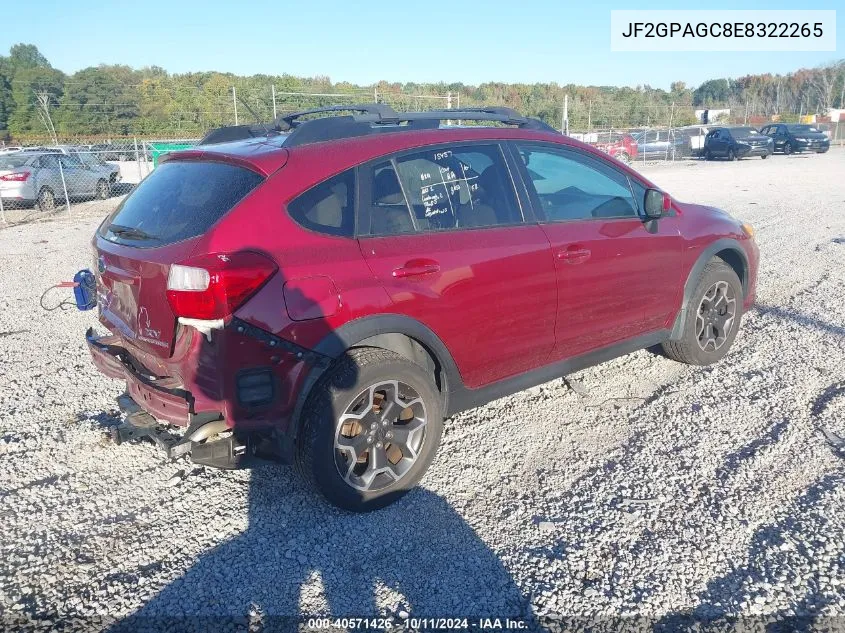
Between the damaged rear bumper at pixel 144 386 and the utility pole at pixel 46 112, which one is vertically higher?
the utility pole at pixel 46 112

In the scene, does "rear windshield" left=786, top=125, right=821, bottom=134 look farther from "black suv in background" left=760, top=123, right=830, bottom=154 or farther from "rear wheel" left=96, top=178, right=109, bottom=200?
"rear wheel" left=96, top=178, right=109, bottom=200

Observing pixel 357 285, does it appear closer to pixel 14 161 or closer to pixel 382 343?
pixel 382 343

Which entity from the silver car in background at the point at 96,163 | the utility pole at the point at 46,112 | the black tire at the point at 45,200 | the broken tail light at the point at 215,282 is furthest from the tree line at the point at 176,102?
the broken tail light at the point at 215,282

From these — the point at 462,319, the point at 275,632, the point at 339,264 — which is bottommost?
the point at 275,632

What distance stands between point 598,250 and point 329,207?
1776mm

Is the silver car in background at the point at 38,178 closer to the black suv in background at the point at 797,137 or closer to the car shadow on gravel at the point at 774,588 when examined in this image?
the car shadow on gravel at the point at 774,588

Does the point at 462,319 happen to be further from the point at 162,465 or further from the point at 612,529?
the point at 162,465

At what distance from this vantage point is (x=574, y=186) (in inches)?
173

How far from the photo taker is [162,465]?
13.2 ft

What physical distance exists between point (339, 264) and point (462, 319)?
767 mm

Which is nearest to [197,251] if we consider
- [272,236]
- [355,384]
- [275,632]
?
[272,236]

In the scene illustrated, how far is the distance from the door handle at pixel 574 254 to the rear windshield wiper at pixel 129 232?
7.30ft

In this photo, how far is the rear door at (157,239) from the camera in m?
3.14

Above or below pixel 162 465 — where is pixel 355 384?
above
